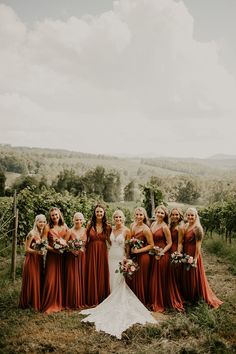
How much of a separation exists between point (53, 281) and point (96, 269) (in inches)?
35.9

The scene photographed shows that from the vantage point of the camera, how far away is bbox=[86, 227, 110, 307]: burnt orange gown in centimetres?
758

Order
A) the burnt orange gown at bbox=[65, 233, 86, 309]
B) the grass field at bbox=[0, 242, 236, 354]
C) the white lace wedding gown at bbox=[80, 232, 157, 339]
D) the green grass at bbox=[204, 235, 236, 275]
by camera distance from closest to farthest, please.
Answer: the grass field at bbox=[0, 242, 236, 354] → the white lace wedding gown at bbox=[80, 232, 157, 339] → the burnt orange gown at bbox=[65, 233, 86, 309] → the green grass at bbox=[204, 235, 236, 275]

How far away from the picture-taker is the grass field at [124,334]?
563 cm

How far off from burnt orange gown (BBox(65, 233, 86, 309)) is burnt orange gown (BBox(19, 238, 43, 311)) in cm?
57

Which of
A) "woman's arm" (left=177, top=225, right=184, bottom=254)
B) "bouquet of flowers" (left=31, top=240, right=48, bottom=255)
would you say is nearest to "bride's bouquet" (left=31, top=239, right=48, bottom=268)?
"bouquet of flowers" (left=31, top=240, right=48, bottom=255)

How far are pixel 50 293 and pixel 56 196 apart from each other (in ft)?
27.2

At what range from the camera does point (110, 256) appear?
7.77m

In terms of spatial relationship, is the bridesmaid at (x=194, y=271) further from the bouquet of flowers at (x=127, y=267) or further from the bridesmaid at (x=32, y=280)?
the bridesmaid at (x=32, y=280)

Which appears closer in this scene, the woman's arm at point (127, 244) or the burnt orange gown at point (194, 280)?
the burnt orange gown at point (194, 280)

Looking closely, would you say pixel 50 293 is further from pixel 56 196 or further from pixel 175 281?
pixel 56 196

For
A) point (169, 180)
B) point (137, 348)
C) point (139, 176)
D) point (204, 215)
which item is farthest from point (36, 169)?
point (137, 348)

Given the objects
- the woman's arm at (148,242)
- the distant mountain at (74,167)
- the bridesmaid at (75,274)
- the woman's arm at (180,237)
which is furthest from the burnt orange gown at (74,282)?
the distant mountain at (74,167)

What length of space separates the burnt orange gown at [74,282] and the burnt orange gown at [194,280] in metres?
2.13

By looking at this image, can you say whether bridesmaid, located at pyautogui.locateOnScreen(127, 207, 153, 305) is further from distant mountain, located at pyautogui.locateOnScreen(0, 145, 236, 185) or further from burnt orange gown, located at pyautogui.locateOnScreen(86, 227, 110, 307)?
distant mountain, located at pyautogui.locateOnScreen(0, 145, 236, 185)
